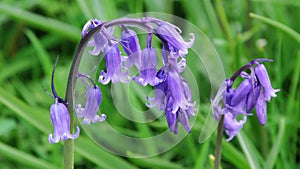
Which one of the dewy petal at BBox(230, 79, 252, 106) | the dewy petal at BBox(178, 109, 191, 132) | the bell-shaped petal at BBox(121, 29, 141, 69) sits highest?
the bell-shaped petal at BBox(121, 29, 141, 69)

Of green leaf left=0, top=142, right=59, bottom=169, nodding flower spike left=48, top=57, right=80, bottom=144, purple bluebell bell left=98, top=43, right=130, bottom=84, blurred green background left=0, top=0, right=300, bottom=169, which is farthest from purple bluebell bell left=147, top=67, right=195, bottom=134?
green leaf left=0, top=142, right=59, bottom=169

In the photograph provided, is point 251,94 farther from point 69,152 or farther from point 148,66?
point 69,152

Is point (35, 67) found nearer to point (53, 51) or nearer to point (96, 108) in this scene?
point (53, 51)

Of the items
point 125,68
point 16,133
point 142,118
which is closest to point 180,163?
point 142,118

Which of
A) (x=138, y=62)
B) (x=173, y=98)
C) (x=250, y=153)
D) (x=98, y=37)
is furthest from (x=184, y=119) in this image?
(x=250, y=153)

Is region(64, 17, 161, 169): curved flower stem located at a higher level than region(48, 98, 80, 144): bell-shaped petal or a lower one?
higher

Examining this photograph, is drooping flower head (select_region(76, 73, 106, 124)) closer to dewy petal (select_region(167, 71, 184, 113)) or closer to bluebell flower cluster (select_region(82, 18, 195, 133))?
bluebell flower cluster (select_region(82, 18, 195, 133))

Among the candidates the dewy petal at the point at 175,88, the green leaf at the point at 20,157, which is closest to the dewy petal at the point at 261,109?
the dewy petal at the point at 175,88
